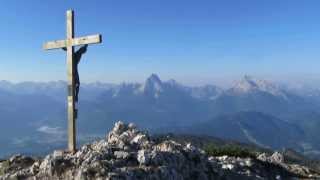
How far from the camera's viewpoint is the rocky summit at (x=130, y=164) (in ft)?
60.1

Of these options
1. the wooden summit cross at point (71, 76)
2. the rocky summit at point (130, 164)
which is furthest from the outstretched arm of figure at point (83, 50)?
the rocky summit at point (130, 164)

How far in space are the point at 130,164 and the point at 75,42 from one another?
625cm

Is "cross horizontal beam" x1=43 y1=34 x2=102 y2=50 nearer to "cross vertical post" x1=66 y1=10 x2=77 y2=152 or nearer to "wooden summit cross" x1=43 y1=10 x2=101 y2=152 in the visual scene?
"wooden summit cross" x1=43 y1=10 x2=101 y2=152

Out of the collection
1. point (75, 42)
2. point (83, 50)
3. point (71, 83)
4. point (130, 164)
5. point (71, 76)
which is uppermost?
point (75, 42)

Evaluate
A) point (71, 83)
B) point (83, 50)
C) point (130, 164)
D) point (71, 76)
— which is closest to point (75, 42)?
point (83, 50)

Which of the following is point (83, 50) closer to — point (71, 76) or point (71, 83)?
point (71, 76)

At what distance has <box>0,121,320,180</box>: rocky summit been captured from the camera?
18.3 m

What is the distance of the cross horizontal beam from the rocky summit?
417 centimetres

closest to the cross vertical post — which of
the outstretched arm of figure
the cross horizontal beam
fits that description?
the cross horizontal beam

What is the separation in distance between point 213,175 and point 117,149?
13.1 feet

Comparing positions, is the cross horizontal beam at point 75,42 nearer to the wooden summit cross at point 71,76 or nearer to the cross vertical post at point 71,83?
the wooden summit cross at point 71,76

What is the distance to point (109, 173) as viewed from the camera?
704 inches

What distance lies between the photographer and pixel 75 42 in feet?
74.3

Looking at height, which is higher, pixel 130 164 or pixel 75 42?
pixel 75 42
